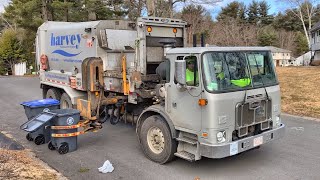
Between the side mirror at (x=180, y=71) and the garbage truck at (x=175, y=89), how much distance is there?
0.02 metres

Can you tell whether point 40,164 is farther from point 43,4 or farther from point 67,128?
point 43,4

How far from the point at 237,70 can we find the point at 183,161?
1.99 meters

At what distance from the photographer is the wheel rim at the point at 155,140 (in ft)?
20.4

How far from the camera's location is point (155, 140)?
635 centimetres

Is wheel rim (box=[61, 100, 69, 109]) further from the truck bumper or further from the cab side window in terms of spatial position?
the truck bumper

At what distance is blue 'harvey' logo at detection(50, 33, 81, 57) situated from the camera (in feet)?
29.4

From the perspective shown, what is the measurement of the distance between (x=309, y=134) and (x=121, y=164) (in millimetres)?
4824

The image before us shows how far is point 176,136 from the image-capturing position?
5.90 meters

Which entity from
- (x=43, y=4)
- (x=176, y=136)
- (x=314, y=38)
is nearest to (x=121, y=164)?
(x=176, y=136)

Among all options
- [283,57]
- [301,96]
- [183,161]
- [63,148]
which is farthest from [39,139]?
[283,57]

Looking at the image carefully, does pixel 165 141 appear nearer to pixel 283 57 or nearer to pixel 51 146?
pixel 51 146

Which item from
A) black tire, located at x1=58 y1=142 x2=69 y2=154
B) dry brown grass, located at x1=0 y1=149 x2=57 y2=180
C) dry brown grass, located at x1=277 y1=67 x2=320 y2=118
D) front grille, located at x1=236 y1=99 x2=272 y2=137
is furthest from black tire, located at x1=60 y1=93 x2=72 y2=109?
dry brown grass, located at x1=277 y1=67 x2=320 y2=118

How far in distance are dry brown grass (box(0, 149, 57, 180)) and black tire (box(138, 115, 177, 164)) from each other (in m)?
1.71

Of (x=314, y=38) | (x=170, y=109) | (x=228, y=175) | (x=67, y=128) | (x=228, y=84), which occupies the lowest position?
(x=228, y=175)
